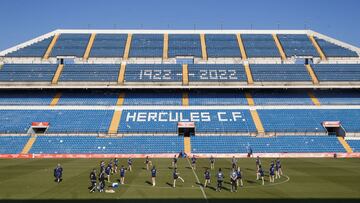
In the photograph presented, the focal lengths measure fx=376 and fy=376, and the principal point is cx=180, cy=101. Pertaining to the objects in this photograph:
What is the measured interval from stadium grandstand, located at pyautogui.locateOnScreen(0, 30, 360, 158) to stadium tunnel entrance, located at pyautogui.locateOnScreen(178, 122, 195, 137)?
167mm

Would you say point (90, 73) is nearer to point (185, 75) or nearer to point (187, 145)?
point (185, 75)

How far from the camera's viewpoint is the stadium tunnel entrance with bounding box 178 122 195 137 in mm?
59719

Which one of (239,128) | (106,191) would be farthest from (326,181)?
(239,128)

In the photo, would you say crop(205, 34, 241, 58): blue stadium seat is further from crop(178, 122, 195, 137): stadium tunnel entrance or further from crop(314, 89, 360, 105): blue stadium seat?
A: crop(178, 122, 195, 137): stadium tunnel entrance

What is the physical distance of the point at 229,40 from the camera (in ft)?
281

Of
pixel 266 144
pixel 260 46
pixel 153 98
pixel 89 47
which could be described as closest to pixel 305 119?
pixel 266 144

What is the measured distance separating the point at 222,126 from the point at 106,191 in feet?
120

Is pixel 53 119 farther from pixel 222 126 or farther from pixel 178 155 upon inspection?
pixel 222 126

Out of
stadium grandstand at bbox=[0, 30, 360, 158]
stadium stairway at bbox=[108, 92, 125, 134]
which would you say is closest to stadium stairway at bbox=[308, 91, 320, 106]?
stadium grandstand at bbox=[0, 30, 360, 158]

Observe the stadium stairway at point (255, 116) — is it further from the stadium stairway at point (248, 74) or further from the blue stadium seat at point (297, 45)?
the blue stadium seat at point (297, 45)

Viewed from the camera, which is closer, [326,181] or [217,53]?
[326,181]

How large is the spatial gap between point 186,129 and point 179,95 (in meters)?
8.31

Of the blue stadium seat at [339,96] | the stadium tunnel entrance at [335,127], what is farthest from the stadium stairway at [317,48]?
the stadium tunnel entrance at [335,127]

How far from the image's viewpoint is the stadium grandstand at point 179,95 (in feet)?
183
